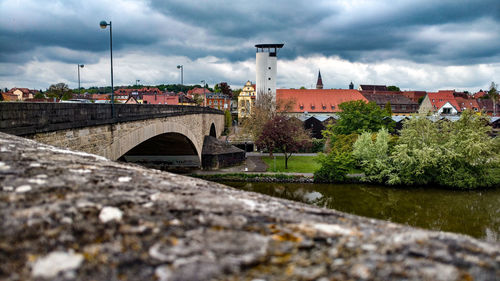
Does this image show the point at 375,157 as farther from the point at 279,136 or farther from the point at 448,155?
the point at 279,136

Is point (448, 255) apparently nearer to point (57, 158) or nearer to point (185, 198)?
point (185, 198)

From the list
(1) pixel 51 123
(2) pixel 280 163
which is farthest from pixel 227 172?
(1) pixel 51 123

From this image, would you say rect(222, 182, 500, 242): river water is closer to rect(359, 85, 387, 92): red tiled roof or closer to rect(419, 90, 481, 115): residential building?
rect(419, 90, 481, 115): residential building

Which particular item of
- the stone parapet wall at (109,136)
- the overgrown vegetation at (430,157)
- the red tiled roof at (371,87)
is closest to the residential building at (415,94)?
the red tiled roof at (371,87)

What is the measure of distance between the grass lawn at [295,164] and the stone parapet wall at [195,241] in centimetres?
3087

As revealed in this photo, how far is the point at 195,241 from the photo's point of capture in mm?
1449

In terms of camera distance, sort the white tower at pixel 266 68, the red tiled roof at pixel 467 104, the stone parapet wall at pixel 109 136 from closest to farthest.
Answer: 1. the stone parapet wall at pixel 109 136
2. the white tower at pixel 266 68
3. the red tiled roof at pixel 467 104

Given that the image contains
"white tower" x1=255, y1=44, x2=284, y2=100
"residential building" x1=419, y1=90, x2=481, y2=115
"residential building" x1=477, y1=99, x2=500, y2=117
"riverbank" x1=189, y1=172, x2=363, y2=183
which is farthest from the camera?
"residential building" x1=477, y1=99, x2=500, y2=117

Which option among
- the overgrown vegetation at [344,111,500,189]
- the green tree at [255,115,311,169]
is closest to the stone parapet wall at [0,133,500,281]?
the overgrown vegetation at [344,111,500,189]

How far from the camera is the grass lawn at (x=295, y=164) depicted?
33178 mm

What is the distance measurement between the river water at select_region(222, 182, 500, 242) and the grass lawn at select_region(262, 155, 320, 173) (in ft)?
14.7

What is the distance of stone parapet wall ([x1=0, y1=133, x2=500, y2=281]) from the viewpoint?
128 cm

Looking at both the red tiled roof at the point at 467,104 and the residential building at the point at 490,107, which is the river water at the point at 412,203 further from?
the residential building at the point at 490,107

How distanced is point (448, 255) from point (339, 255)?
1.36 ft
